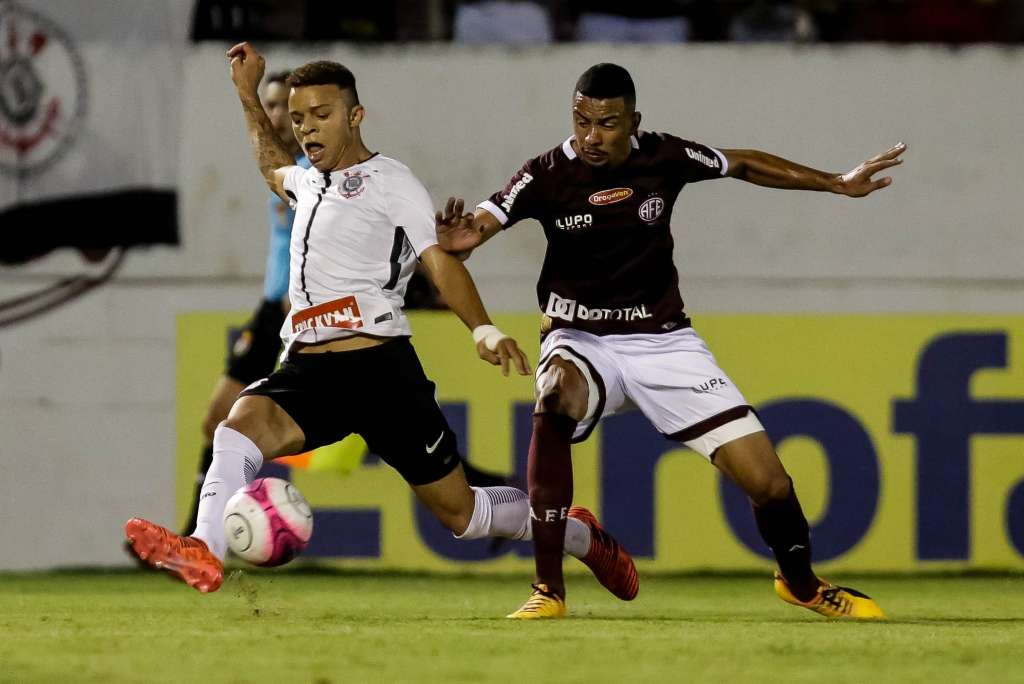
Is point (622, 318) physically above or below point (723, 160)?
below

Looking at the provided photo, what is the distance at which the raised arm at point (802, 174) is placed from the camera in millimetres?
6457

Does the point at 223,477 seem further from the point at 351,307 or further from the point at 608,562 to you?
the point at 608,562

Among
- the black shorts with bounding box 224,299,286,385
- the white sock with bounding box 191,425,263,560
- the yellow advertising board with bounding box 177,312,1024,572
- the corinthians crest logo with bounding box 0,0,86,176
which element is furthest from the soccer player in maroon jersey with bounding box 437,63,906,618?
the corinthians crest logo with bounding box 0,0,86,176

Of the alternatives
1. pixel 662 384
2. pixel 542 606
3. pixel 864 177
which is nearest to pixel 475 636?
pixel 542 606

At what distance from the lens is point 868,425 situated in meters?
8.87

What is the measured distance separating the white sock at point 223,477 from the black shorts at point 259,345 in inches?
98.2

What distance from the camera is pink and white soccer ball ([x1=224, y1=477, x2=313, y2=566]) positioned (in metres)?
5.57

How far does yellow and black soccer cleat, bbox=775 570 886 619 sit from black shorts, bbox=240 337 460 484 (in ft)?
4.29

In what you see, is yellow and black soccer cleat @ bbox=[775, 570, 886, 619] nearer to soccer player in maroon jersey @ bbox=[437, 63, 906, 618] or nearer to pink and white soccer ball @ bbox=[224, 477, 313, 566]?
soccer player in maroon jersey @ bbox=[437, 63, 906, 618]

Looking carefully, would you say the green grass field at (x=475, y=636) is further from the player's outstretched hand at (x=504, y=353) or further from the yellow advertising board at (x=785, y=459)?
the player's outstretched hand at (x=504, y=353)

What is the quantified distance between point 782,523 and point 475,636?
4.42ft

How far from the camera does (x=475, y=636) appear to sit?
5.48m

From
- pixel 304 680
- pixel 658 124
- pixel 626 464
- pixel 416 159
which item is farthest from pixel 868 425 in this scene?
pixel 304 680

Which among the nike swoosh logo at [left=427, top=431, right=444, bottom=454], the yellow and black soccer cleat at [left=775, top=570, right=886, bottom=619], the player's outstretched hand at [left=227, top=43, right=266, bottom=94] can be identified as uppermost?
the player's outstretched hand at [left=227, top=43, right=266, bottom=94]
